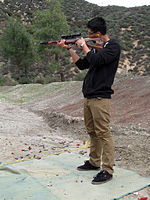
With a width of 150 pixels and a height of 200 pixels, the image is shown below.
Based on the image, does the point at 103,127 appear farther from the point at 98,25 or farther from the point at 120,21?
the point at 120,21

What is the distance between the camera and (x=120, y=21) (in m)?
37.3

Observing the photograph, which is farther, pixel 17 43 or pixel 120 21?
pixel 120 21

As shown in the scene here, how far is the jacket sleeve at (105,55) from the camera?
120 inches

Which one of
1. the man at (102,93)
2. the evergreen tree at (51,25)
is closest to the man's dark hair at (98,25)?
the man at (102,93)

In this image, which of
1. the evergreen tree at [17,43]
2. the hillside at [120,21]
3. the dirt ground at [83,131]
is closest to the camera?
the dirt ground at [83,131]

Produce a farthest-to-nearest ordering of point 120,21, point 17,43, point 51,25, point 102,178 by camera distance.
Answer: point 120,21 < point 17,43 < point 51,25 < point 102,178

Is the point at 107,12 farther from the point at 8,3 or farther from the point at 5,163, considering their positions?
the point at 5,163

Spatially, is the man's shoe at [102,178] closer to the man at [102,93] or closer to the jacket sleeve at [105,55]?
the man at [102,93]

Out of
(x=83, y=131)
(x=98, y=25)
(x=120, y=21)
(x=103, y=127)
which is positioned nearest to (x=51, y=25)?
(x=83, y=131)

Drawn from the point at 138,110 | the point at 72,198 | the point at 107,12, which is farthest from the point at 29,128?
the point at 107,12

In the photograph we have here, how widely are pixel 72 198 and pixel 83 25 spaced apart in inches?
1490

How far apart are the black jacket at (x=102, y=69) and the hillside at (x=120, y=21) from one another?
22.0 meters

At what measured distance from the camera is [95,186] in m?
3.13

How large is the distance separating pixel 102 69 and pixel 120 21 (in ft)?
120
